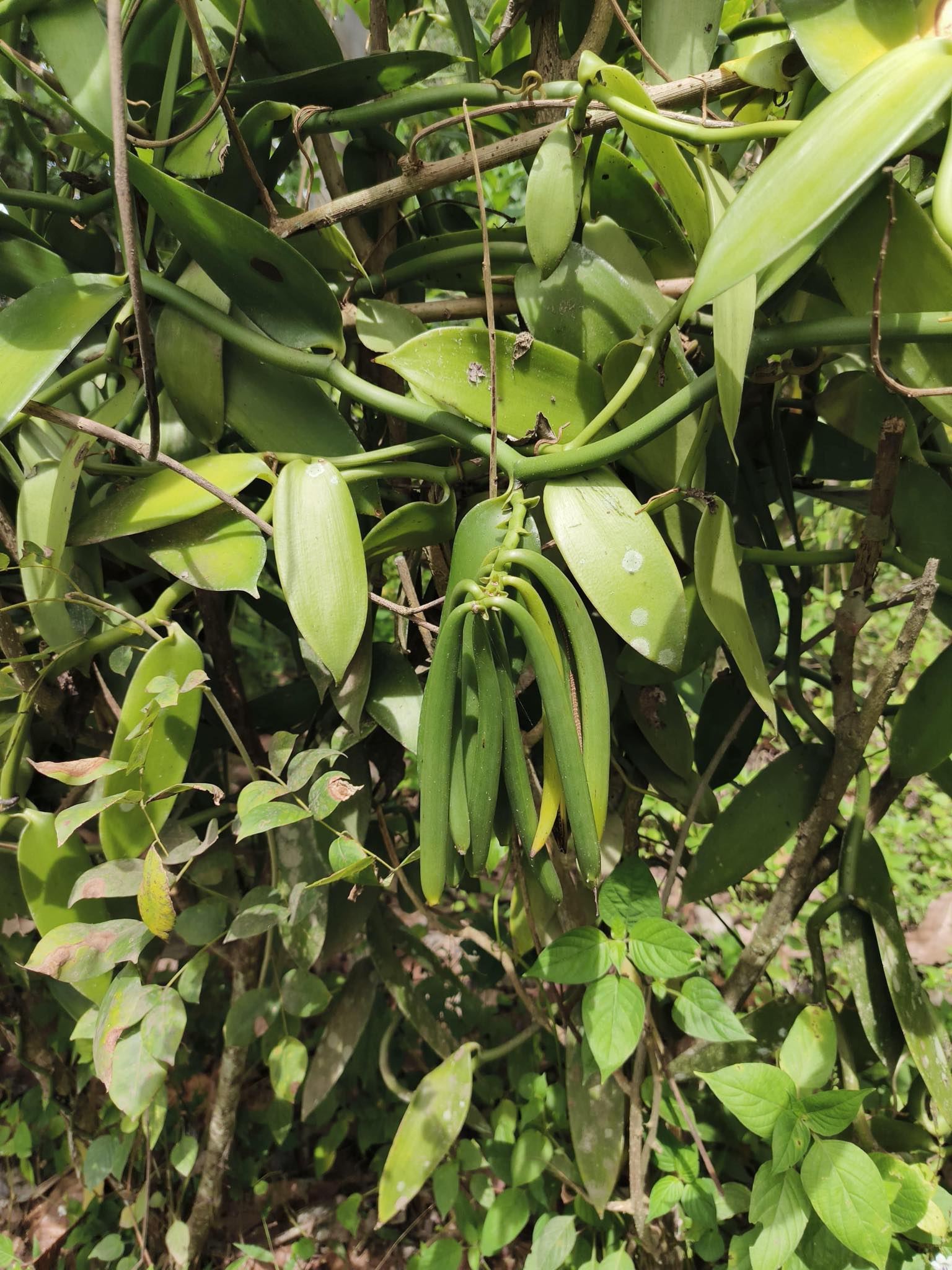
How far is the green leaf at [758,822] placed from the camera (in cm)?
64

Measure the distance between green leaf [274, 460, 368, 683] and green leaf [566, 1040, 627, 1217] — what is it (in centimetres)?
41

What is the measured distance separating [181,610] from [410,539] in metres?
0.32

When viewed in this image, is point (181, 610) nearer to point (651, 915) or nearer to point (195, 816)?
point (195, 816)

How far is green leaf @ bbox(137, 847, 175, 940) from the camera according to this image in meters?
0.49

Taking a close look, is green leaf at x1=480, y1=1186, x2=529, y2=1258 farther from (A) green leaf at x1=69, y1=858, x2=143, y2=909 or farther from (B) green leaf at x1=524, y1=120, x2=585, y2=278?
(B) green leaf at x1=524, y1=120, x2=585, y2=278

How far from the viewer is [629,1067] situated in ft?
2.45

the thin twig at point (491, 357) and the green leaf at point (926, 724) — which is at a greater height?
the thin twig at point (491, 357)

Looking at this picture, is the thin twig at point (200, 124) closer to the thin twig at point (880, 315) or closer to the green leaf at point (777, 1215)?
the thin twig at point (880, 315)

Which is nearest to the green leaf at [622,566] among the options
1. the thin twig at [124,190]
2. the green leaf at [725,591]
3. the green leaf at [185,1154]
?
the green leaf at [725,591]

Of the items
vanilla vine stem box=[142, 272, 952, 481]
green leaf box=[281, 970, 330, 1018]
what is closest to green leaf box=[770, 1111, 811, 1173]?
green leaf box=[281, 970, 330, 1018]

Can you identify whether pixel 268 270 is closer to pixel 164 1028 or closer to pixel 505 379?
pixel 505 379

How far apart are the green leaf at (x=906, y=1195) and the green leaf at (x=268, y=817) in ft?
1.50

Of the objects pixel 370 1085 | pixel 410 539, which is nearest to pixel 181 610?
pixel 410 539

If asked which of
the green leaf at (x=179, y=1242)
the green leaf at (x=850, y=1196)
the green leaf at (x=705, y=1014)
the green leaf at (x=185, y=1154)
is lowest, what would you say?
the green leaf at (x=179, y=1242)
